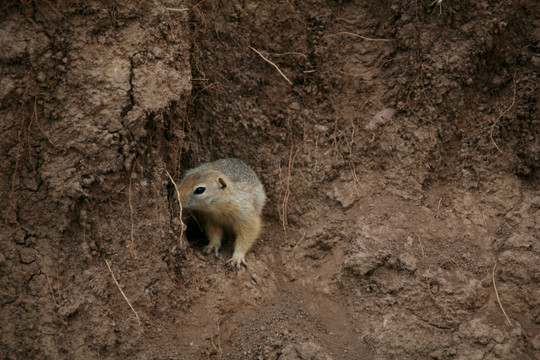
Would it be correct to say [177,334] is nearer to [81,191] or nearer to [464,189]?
[81,191]

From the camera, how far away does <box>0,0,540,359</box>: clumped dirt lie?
402 cm

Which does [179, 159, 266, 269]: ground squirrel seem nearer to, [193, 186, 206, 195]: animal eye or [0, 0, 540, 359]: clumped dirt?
[193, 186, 206, 195]: animal eye

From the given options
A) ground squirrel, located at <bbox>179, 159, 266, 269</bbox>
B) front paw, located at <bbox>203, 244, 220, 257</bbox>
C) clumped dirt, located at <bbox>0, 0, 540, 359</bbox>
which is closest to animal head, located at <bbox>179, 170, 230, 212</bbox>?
ground squirrel, located at <bbox>179, 159, 266, 269</bbox>

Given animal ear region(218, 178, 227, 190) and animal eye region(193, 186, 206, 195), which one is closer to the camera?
animal eye region(193, 186, 206, 195)

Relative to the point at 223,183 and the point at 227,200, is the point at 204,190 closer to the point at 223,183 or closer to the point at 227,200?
the point at 223,183

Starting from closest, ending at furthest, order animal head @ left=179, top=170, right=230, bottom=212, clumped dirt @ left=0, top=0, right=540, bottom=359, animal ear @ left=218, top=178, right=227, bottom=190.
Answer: clumped dirt @ left=0, top=0, right=540, bottom=359
animal head @ left=179, top=170, right=230, bottom=212
animal ear @ left=218, top=178, right=227, bottom=190

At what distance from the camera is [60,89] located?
4.08 metres

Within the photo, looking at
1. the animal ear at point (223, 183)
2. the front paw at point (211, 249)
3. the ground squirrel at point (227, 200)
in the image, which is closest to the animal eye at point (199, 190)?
the ground squirrel at point (227, 200)

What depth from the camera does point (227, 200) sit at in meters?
5.38

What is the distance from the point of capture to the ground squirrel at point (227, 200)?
5.13 meters

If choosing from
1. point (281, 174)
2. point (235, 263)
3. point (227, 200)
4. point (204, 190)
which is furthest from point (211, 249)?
point (281, 174)

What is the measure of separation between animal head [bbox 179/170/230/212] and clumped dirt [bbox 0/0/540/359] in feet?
0.66

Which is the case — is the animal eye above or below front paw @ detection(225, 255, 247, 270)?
above

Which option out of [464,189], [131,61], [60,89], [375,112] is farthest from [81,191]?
[464,189]
